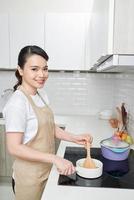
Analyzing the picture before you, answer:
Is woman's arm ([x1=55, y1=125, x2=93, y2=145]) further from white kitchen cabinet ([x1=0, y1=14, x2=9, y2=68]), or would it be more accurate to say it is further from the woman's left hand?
white kitchen cabinet ([x1=0, y1=14, x2=9, y2=68])

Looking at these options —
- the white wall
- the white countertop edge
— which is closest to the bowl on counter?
the white wall

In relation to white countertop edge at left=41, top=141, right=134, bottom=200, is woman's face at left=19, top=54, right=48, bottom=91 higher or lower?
higher

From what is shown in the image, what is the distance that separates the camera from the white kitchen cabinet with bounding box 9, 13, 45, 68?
247 centimetres

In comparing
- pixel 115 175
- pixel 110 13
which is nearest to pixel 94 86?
pixel 115 175

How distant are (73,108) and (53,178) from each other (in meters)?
1.89

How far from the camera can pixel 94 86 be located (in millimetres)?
2941

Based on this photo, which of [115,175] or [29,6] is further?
[29,6]

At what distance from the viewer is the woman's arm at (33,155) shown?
42.3 inches

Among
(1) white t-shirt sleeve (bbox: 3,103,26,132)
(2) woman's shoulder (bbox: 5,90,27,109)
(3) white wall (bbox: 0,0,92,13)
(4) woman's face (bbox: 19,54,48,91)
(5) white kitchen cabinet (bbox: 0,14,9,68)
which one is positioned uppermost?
(3) white wall (bbox: 0,0,92,13)

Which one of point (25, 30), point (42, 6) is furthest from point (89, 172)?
point (42, 6)

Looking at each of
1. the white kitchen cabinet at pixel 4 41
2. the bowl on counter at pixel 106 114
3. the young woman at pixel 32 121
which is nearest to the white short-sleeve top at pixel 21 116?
the young woman at pixel 32 121

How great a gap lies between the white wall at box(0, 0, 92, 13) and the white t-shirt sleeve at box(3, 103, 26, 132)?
1.89 m

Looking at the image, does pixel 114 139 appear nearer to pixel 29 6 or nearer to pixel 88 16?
pixel 88 16

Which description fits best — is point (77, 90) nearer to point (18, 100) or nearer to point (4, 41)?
point (4, 41)
